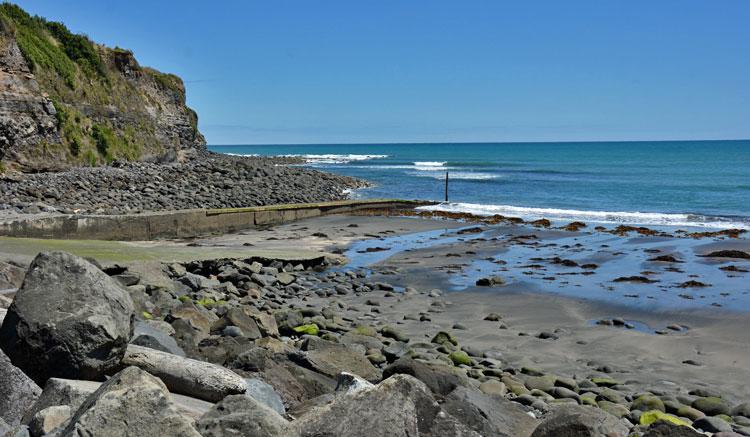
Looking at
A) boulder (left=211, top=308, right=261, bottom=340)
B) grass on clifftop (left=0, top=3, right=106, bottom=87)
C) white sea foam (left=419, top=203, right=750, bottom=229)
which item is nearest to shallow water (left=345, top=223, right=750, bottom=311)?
white sea foam (left=419, top=203, right=750, bottom=229)

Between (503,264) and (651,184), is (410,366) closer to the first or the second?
(503,264)

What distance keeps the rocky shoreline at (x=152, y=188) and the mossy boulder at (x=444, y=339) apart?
Result: 476 inches

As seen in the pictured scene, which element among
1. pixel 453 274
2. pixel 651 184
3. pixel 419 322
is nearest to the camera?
pixel 419 322

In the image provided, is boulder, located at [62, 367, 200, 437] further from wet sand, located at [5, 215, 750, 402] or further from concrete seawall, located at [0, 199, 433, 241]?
concrete seawall, located at [0, 199, 433, 241]

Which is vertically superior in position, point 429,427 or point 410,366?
point 429,427

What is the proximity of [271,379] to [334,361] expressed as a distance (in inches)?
50.0

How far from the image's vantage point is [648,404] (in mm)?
6090

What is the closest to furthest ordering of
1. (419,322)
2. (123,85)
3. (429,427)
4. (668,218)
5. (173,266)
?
(429,427), (419,322), (173,266), (668,218), (123,85)

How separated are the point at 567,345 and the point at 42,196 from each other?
53.3 ft

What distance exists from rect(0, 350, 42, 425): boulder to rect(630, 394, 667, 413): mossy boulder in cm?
494

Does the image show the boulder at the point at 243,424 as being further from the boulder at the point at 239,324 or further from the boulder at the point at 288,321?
the boulder at the point at 288,321

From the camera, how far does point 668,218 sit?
2473 centimetres

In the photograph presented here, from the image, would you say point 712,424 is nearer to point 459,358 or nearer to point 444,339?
point 459,358

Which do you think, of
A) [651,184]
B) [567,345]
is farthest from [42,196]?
[651,184]
